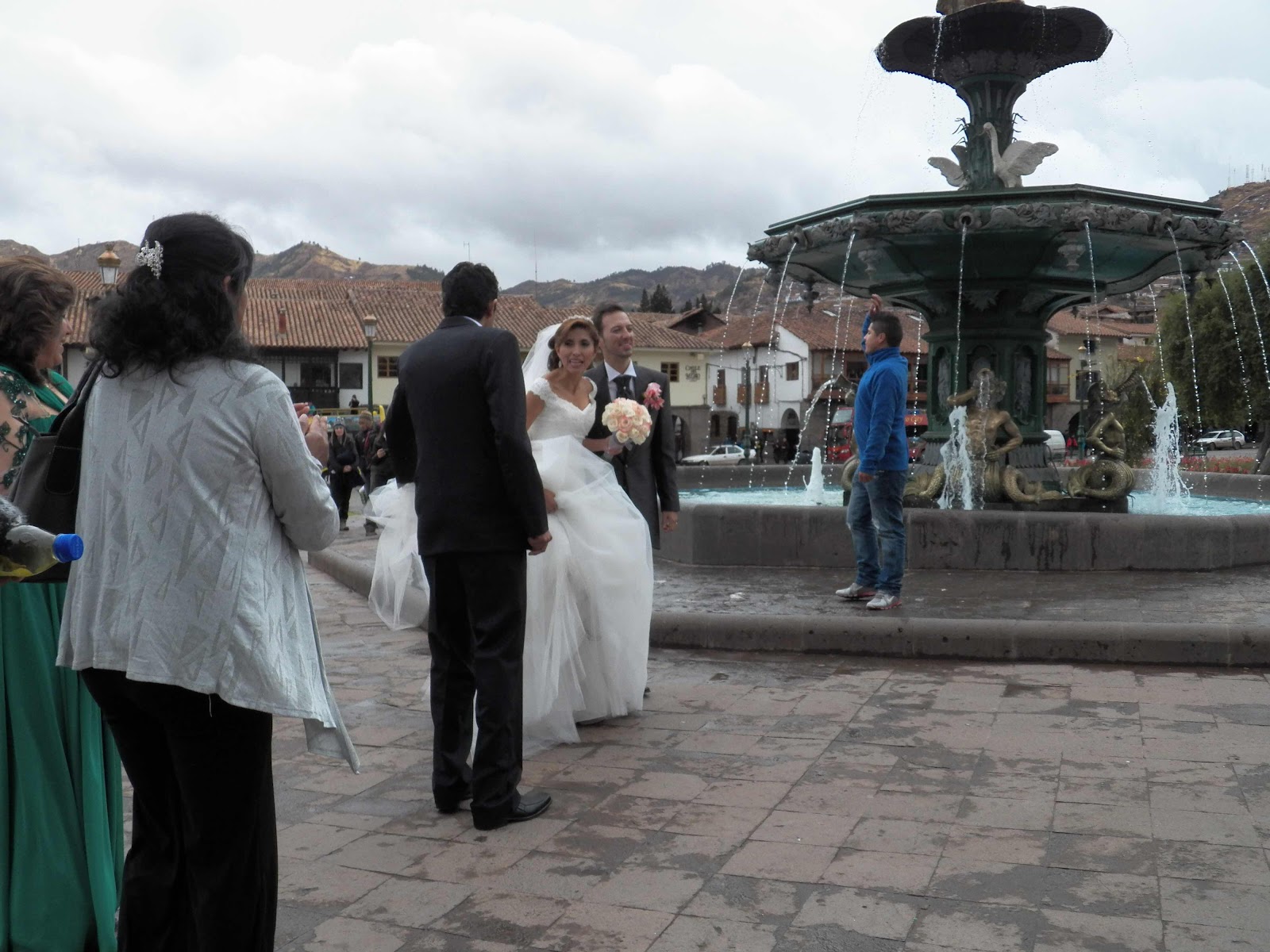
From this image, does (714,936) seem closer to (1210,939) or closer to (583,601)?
(1210,939)

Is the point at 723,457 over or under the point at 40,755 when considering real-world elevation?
under

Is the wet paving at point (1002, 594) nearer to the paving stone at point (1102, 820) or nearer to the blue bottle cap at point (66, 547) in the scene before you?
the paving stone at point (1102, 820)

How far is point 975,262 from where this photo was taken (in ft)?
A: 37.5

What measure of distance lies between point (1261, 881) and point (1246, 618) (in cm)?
445

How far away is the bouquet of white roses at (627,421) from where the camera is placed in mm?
5492

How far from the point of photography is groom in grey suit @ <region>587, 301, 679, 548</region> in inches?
231

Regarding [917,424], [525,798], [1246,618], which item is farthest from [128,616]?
[917,424]

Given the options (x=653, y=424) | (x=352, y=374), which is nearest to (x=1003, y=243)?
(x=653, y=424)

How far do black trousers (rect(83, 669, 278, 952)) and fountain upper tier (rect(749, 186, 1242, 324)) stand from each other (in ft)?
28.5

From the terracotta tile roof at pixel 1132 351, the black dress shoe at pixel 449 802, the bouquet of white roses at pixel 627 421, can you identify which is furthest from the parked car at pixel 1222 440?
the black dress shoe at pixel 449 802

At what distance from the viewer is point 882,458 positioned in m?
7.66

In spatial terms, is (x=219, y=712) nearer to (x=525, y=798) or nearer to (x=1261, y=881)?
(x=525, y=798)

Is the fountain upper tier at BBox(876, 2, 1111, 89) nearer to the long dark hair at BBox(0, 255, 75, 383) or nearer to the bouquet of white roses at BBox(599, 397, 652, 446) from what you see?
the bouquet of white roses at BBox(599, 397, 652, 446)

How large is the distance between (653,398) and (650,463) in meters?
0.39
